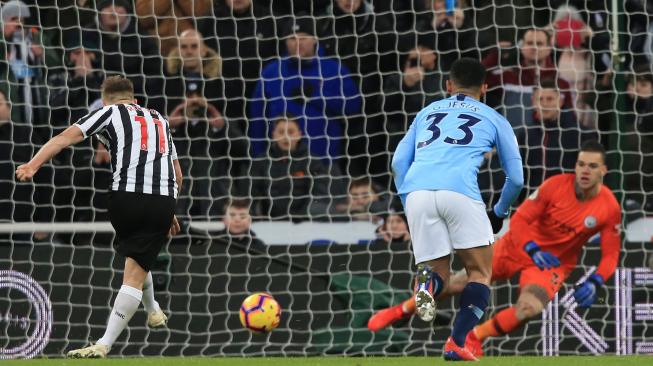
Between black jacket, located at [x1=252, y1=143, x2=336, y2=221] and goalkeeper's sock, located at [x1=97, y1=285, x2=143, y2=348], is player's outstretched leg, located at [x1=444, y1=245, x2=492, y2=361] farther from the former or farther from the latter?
black jacket, located at [x1=252, y1=143, x2=336, y2=221]

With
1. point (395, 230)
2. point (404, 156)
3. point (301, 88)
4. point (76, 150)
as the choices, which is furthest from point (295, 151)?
point (404, 156)

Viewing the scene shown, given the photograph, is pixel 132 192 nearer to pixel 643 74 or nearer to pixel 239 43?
pixel 239 43

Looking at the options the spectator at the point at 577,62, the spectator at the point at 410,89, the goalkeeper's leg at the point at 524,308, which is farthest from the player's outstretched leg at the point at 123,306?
the spectator at the point at 577,62

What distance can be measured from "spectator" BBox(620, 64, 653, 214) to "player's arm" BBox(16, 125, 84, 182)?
16.1 feet

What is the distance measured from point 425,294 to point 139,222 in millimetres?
1808

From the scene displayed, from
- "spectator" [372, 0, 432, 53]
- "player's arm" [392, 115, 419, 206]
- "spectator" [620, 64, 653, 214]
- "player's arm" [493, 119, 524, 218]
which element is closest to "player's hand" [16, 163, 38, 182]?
"player's arm" [392, 115, 419, 206]

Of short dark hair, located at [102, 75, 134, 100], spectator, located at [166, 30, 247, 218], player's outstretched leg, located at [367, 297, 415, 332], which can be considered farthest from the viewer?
spectator, located at [166, 30, 247, 218]

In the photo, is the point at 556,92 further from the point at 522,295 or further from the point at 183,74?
the point at 183,74

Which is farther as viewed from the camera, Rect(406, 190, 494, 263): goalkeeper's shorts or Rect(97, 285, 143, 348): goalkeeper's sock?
Rect(97, 285, 143, 348): goalkeeper's sock

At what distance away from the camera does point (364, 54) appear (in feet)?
35.8

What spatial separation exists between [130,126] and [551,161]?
4483mm

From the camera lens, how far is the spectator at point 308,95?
427 inches

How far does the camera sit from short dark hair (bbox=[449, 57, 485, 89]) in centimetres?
694

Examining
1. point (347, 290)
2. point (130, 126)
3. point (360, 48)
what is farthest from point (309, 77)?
point (130, 126)
